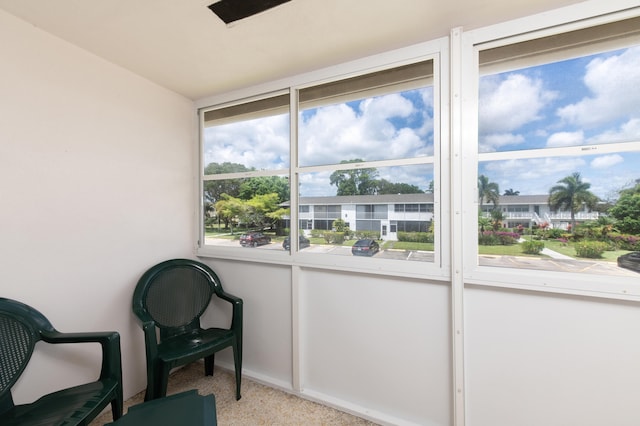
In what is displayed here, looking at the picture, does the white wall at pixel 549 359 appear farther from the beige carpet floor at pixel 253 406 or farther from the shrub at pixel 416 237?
the beige carpet floor at pixel 253 406

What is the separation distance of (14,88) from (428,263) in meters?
2.53

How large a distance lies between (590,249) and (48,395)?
113 inches

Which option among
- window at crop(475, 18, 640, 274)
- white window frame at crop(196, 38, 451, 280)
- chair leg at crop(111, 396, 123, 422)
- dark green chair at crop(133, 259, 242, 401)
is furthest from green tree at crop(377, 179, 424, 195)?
chair leg at crop(111, 396, 123, 422)

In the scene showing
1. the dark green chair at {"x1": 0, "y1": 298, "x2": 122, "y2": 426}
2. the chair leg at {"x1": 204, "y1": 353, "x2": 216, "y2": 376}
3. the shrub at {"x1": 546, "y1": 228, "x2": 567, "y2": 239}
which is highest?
the shrub at {"x1": 546, "y1": 228, "x2": 567, "y2": 239}

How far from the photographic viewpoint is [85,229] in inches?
65.8

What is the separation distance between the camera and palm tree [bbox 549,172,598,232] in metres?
1.33

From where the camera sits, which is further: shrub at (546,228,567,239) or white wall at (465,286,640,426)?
shrub at (546,228,567,239)

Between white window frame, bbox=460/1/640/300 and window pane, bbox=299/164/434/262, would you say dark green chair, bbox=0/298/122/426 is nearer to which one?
window pane, bbox=299/164/434/262

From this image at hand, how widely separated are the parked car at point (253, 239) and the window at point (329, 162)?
2.2 inches

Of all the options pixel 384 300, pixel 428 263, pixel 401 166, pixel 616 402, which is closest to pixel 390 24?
pixel 401 166

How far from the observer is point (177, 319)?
1929 millimetres

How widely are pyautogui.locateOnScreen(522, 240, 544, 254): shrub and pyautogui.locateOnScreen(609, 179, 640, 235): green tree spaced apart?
0.32 meters

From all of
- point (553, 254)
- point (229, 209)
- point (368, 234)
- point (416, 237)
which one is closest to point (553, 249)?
point (553, 254)

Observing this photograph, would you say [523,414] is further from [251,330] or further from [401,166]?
[251,330]
